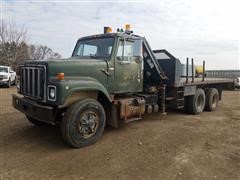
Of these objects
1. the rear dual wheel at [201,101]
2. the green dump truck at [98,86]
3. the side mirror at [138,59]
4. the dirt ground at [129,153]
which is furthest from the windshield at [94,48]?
the rear dual wheel at [201,101]

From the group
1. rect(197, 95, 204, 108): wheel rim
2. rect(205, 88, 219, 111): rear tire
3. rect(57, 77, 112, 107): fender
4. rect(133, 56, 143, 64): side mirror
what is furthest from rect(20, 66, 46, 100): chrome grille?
rect(205, 88, 219, 111): rear tire

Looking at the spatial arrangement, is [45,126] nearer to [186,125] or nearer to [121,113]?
[121,113]

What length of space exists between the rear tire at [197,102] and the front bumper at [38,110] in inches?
197

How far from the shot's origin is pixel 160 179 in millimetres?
3037

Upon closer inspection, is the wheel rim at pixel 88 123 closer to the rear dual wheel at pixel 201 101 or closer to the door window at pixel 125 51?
the door window at pixel 125 51

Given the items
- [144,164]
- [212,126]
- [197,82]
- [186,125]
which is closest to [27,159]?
[144,164]

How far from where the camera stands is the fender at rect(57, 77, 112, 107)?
3.78 meters

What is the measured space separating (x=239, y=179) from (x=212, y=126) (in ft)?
9.82

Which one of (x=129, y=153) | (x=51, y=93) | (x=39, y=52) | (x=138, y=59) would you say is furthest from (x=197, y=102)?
(x=39, y=52)

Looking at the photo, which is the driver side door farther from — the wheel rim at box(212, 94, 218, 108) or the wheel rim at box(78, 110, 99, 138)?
the wheel rim at box(212, 94, 218, 108)

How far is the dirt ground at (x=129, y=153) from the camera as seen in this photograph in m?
3.19

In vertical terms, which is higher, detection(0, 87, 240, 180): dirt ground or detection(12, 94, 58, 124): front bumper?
detection(12, 94, 58, 124): front bumper

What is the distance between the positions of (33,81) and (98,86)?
1321mm

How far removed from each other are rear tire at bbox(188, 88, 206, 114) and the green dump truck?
0.40 metres
